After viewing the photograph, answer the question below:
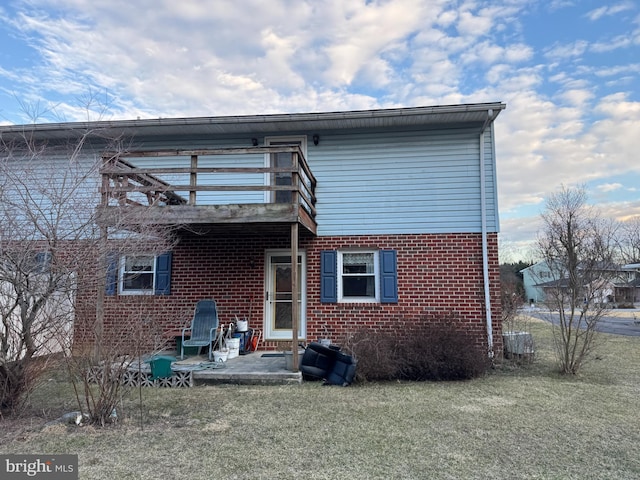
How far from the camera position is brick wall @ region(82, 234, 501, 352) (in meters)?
7.94

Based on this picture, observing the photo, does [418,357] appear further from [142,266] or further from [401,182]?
[142,266]

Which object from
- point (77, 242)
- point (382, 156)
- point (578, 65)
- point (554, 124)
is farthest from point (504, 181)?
point (77, 242)

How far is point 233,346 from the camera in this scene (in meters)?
7.74

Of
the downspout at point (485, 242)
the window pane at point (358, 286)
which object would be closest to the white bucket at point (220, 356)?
the window pane at point (358, 286)

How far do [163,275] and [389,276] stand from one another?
16.5 feet

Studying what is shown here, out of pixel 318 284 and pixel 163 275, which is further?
pixel 163 275

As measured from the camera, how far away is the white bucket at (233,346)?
770 centimetres

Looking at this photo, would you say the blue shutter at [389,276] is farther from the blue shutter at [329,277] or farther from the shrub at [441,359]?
the shrub at [441,359]

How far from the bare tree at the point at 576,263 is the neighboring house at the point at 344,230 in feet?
3.42

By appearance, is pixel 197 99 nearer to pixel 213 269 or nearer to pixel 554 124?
pixel 213 269

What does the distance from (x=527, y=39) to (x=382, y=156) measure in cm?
441

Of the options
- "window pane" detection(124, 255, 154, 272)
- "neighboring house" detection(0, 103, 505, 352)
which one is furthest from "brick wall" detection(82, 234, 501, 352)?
"window pane" detection(124, 255, 154, 272)

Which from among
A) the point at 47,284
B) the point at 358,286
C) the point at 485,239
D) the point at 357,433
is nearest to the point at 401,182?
the point at 485,239

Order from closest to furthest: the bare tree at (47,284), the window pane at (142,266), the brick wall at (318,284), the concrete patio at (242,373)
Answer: the bare tree at (47,284) → the concrete patio at (242,373) → the brick wall at (318,284) → the window pane at (142,266)
